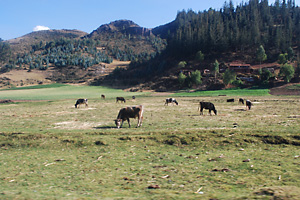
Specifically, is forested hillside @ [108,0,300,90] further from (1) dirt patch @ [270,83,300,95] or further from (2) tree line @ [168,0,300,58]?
A: (1) dirt patch @ [270,83,300,95]

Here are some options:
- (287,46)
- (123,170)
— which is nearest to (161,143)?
(123,170)

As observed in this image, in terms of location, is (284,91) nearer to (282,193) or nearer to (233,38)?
(233,38)

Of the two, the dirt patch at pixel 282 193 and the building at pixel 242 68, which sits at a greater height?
the building at pixel 242 68

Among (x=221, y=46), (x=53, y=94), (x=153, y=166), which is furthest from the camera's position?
(x=221, y=46)

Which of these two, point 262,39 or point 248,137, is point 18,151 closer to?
point 248,137

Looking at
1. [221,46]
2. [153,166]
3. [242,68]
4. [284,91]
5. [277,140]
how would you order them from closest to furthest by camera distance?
[153,166], [277,140], [284,91], [242,68], [221,46]

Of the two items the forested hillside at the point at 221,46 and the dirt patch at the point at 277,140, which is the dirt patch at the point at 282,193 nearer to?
the dirt patch at the point at 277,140

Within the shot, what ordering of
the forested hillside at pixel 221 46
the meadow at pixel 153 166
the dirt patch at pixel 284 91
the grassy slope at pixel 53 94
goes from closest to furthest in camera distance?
the meadow at pixel 153 166 < the dirt patch at pixel 284 91 < the grassy slope at pixel 53 94 < the forested hillside at pixel 221 46

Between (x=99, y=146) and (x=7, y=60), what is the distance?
218233 mm

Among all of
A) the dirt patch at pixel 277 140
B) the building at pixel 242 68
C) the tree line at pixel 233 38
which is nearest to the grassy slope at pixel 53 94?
the building at pixel 242 68

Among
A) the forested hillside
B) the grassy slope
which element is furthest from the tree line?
the grassy slope

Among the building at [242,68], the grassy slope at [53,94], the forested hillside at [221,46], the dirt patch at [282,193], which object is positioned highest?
the forested hillside at [221,46]

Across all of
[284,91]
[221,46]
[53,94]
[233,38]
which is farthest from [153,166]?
[233,38]

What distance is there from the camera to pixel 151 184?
8055 millimetres
